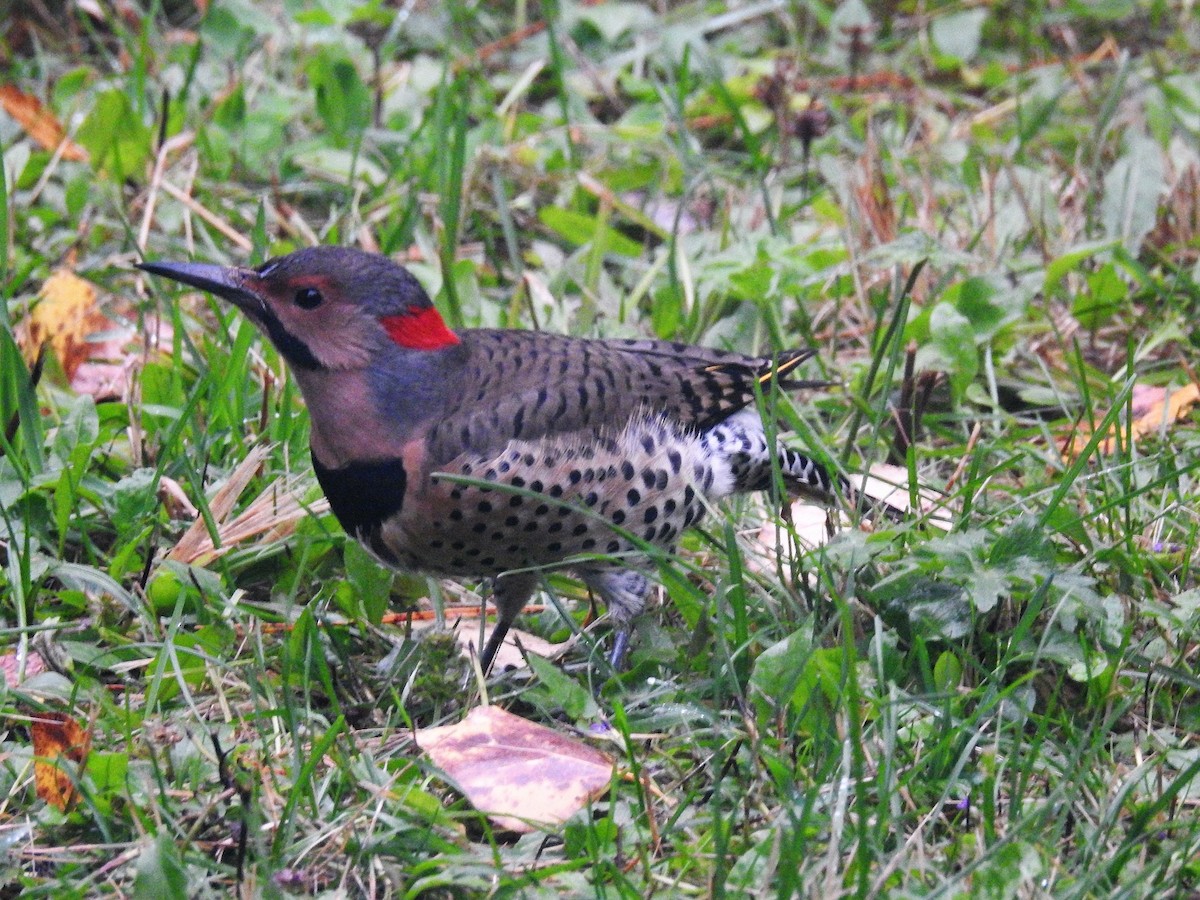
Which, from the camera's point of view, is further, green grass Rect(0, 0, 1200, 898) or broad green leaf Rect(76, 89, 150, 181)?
broad green leaf Rect(76, 89, 150, 181)

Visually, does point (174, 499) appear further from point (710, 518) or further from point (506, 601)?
point (710, 518)

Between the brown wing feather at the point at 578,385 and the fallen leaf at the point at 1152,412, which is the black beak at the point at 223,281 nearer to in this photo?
the brown wing feather at the point at 578,385

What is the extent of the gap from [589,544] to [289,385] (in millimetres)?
1167

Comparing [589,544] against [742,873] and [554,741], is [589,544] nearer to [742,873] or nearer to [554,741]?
[554,741]

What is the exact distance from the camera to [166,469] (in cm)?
463

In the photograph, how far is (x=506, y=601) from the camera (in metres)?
4.27

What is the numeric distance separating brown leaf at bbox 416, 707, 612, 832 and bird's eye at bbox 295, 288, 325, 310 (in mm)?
1160

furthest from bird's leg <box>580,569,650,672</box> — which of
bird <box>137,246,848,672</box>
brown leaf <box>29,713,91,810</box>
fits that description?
brown leaf <box>29,713,91,810</box>

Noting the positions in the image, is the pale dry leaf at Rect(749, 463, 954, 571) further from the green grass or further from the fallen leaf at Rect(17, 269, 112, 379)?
the fallen leaf at Rect(17, 269, 112, 379)

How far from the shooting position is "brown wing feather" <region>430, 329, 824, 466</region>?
4020 mm

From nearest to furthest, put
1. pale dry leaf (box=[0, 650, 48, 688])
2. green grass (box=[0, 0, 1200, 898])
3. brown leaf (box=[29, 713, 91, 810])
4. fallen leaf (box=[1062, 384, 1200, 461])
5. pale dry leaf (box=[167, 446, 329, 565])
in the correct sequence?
1. green grass (box=[0, 0, 1200, 898])
2. brown leaf (box=[29, 713, 91, 810])
3. pale dry leaf (box=[0, 650, 48, 688])
4. pale dry leaf (box=[167, 446, 329, 565])
5. fallen leaf (box=[1062, 384, 1200, 461])

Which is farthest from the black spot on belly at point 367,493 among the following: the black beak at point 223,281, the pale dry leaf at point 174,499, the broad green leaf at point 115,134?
the broad green leaf at point 115,134

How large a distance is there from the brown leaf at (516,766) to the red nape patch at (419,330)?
1061 mm

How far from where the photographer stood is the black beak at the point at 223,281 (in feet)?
13.5
